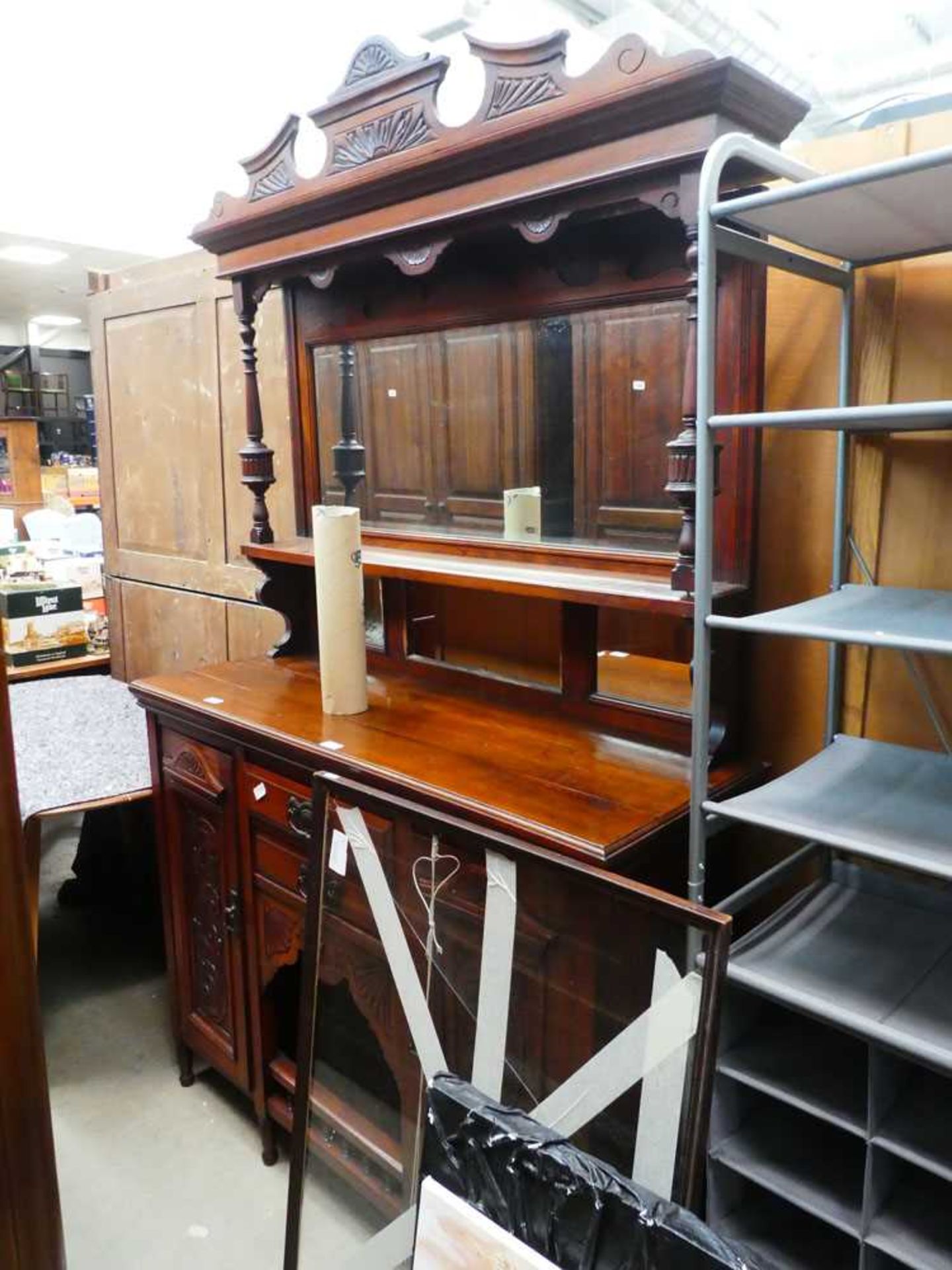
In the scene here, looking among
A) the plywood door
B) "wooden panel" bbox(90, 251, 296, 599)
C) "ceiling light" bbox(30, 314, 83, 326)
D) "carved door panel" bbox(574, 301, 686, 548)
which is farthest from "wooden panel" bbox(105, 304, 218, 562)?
"ceiling light" bbox(30, 314, 83, 326)

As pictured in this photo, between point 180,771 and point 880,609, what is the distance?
1.51 metres

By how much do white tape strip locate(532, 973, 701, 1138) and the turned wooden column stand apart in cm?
141

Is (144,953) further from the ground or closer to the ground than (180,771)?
closer to the ground

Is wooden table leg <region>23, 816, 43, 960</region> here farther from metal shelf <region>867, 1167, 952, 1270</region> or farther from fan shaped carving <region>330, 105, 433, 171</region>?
metal shelf <region>867, 1167, 952, 1270</region>

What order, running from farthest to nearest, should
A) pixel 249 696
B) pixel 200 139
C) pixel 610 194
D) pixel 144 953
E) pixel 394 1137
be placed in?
1. pixel 200 139
2. pixel 144 953
3. pixel 249 696
4. pixel 394 1137
5. pixel 610 194

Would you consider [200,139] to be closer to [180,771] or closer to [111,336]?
[111,336]

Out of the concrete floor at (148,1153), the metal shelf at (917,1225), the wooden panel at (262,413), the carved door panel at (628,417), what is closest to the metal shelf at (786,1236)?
the metal shelf at (917,1225)

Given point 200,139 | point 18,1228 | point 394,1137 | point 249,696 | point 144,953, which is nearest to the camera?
point 18,1228

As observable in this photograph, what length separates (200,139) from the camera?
3955 millimetres

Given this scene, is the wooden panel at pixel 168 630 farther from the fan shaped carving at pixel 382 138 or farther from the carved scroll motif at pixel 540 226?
the carved scroll motif at pixel 540 226

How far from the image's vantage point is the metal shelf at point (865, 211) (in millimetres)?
1016

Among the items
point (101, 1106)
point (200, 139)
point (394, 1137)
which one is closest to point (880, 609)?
point (394, 1137)

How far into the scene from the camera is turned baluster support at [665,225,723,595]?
1.31 m

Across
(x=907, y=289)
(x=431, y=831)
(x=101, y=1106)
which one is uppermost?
(x=907, y=289)
